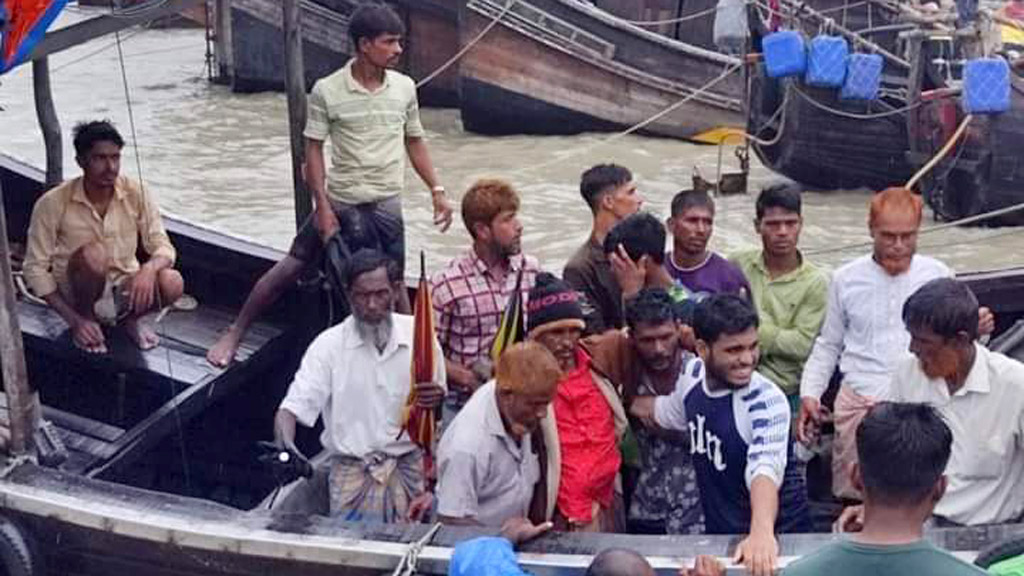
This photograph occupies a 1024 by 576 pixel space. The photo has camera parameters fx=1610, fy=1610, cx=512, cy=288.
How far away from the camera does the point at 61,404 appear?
5.70m

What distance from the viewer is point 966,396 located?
3.75 metres

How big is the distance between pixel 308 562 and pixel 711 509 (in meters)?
1.01

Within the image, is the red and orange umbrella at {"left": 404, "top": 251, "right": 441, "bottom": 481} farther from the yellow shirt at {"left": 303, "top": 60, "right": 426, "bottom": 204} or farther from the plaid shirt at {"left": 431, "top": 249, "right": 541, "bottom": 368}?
the yellow shirt at {"left": 303, "top": 60, "right": 426, "bottom": 204}

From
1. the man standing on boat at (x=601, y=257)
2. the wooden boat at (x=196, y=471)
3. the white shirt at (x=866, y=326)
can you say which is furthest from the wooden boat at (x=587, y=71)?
the white shirt at (x=866, y=326)

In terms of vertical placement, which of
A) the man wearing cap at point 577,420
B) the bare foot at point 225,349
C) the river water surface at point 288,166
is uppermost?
the man wearing cap at point 577,420

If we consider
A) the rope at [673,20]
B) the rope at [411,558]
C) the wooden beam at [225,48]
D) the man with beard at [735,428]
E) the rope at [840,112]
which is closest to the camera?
the man with beard at [735,428]

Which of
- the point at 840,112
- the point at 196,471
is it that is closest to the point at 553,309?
the point at 196,471

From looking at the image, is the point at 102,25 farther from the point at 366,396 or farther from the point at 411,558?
the point at 411,558

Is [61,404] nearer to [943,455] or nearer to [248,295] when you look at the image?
[248,295]

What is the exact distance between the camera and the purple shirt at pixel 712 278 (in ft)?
15.0

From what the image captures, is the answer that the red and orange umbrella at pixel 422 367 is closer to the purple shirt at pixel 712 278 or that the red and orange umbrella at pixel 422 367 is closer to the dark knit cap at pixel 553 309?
the dark knit cap at pixel 553 309

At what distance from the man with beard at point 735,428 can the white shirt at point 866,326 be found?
578mm

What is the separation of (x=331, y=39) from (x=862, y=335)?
12906 mm

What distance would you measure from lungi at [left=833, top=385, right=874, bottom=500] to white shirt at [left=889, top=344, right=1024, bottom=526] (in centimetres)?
51
